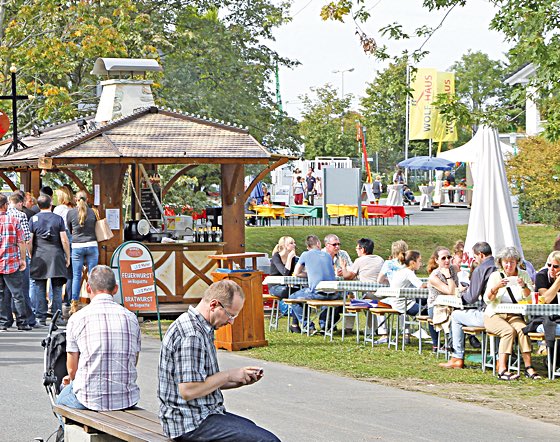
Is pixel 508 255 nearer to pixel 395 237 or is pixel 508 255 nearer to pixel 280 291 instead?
pixel 280 291

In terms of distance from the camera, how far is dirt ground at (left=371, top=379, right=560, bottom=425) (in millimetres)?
11031

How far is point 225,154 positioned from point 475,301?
20.0 feet

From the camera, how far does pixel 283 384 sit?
12.4 metres

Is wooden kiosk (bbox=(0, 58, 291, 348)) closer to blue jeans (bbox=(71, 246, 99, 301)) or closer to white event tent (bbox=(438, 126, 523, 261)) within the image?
blue jeans (bbox=(71, 246, 99, 301))

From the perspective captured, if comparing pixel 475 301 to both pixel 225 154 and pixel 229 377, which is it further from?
pixel 229 377

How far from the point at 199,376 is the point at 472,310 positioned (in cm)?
762

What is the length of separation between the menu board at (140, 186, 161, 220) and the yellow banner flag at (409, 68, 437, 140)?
129 ft

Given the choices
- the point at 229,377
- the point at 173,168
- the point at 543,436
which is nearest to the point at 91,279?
the point at 229,377

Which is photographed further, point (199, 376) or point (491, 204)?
point (491, 204)

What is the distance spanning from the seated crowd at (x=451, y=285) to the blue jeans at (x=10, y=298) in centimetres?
385

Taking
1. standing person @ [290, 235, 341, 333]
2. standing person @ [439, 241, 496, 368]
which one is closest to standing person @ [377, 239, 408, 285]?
standing person @ [290, 235, 341, 333]

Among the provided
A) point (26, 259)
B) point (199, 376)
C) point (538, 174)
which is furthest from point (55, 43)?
point (199, 376)

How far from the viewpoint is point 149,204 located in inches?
821

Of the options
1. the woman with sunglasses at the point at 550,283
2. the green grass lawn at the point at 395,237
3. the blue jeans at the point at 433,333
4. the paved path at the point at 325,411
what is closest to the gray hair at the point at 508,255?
the woman with sunglasses at the point at 550,283
